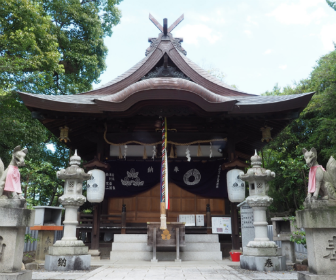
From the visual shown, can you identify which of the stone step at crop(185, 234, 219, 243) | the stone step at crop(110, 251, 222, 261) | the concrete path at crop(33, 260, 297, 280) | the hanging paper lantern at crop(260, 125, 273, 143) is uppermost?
the hanging paper lantern at crop(260, 125, 273, 143)

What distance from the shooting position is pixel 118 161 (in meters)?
10.9

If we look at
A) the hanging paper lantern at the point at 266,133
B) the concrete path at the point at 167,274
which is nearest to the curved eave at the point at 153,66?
the hanging paper lantern at the point at 266,133

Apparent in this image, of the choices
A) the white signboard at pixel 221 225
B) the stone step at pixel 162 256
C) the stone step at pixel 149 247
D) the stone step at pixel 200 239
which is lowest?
the stone step at pixel 162 256

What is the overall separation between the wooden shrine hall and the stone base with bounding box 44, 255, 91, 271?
2.54m

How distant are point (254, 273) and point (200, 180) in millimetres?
4645

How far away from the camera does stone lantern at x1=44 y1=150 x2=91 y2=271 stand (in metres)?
6.87

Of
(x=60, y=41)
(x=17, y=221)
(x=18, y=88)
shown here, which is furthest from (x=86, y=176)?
(x=60, y=41)

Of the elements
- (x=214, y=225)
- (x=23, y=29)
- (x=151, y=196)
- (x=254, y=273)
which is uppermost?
(x=23, y=29)

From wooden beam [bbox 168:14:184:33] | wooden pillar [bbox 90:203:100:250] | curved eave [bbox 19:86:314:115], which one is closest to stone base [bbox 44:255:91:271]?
wooden pillar [bbox 90:203:100:250]

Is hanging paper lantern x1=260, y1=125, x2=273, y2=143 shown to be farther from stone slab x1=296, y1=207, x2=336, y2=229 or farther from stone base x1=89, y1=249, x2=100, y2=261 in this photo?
stone base x1=89, y1=249, x2=100, y2=261

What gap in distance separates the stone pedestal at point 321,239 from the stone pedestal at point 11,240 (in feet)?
14.4

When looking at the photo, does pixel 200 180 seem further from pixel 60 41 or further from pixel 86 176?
pixel 60 41

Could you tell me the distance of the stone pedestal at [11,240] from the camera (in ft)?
15.1

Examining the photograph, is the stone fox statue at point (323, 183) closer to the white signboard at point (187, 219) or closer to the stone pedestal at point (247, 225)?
the stone pedestal at point (247, 225)
